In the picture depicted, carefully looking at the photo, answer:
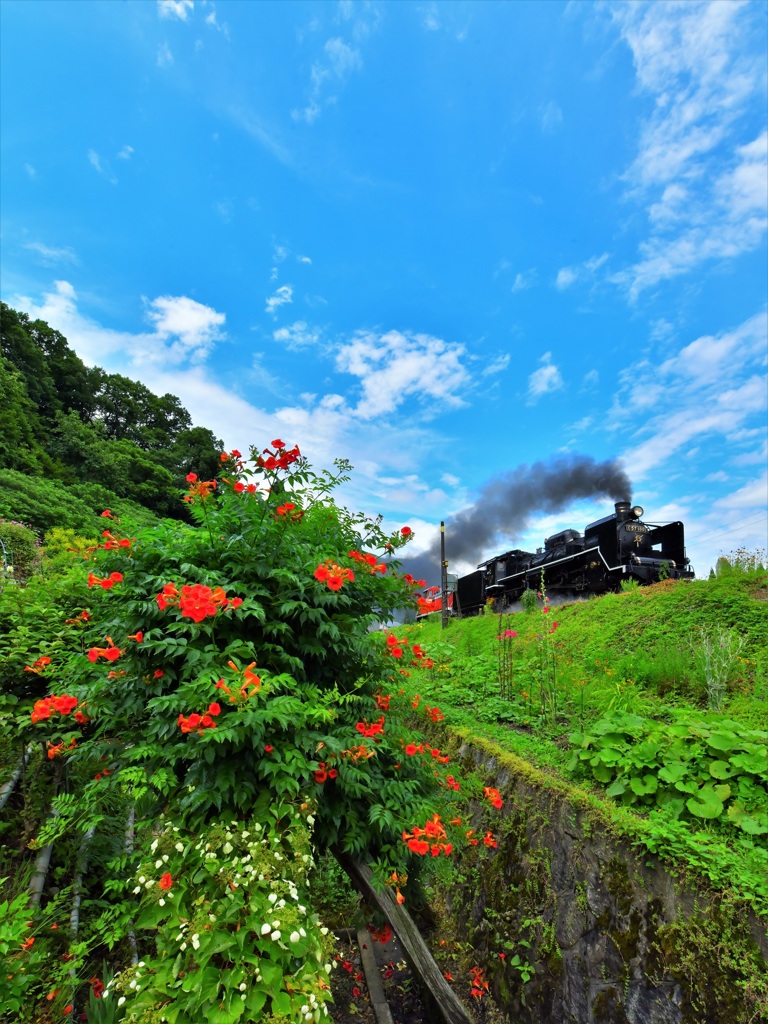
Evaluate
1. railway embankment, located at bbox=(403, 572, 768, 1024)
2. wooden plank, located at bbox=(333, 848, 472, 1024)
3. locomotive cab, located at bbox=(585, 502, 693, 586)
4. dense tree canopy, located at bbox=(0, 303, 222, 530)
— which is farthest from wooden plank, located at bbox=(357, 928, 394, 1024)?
dense tree canopy, located at bbox=(0, 303, 222, 530)

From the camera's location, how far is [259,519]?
2.76m

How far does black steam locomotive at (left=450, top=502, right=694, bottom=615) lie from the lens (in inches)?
454

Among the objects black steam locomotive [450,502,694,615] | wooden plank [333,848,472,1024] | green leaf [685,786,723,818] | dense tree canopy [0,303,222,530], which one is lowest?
wooden plank [333,848,472,1024]

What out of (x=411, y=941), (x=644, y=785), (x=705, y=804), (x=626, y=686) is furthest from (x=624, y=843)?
(x=626, y=686)

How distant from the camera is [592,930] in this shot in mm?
3057

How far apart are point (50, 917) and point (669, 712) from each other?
491 centimetres

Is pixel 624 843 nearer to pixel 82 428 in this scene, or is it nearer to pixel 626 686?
pixel 626 686

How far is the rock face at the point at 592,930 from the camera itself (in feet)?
7.84

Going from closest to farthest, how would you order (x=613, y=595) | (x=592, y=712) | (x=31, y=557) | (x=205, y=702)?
(x=205, y=702) → (x=592, y=712) → (x=613, y=595) → (x=31, y=557)

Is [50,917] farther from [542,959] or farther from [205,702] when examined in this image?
[542,959]

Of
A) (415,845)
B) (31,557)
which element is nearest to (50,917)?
(415,845)

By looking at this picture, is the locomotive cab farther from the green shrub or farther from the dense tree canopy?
the dense tree canopy

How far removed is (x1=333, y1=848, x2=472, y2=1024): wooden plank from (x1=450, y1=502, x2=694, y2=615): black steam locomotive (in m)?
8.49

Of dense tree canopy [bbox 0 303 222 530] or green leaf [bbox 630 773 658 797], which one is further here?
dense tree canopy [bbox 0 303 222 530]
